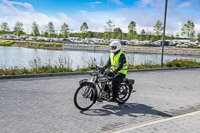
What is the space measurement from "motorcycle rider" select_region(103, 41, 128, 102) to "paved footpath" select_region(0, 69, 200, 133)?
2.15ft

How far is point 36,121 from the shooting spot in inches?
201

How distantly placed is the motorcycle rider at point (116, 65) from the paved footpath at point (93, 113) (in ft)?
2.15

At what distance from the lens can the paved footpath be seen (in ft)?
15.8

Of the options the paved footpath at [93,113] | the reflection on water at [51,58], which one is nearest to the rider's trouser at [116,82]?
the paved footpath at [93,113]

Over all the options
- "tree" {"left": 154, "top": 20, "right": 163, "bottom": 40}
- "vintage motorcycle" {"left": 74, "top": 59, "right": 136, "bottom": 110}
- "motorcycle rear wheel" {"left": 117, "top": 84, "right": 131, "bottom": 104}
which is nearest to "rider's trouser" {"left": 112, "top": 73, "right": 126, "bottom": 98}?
"vintage motorcycle" {"left": 74, "top": 59, "right": 136, "bottom": 110}

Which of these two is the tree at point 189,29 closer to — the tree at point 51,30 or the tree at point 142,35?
the tree at point 142,35

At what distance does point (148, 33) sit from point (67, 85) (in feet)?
295

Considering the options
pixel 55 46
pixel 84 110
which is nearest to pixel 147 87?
pixel 84 110

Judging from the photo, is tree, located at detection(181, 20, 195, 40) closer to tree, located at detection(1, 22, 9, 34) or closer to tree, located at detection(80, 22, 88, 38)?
tree, located at detection(80, 22, 88, 38)

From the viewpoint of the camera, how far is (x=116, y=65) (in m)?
6.62

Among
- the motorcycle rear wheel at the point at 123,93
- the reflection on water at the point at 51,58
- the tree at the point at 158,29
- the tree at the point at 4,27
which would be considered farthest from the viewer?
the tree at the point at 4,27

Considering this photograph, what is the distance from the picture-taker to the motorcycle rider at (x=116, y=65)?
6.48 metres

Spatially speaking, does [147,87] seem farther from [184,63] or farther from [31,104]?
[184,63]

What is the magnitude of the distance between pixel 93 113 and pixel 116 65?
1553 mm
